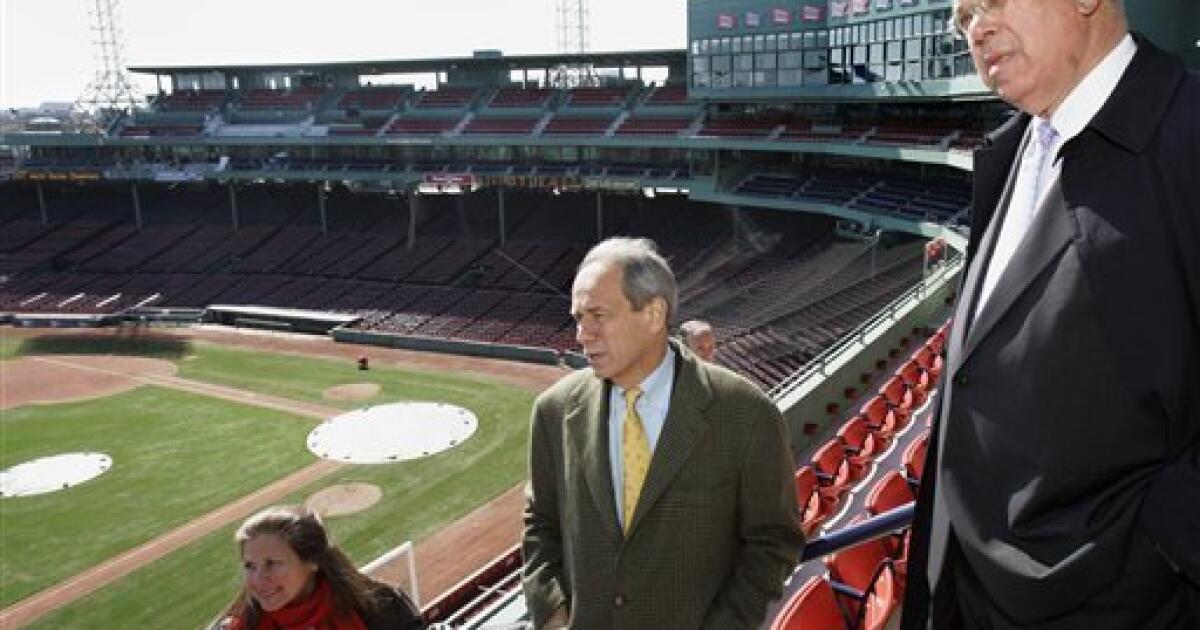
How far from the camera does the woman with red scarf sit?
3709mm

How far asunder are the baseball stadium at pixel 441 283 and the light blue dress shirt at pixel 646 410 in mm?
791

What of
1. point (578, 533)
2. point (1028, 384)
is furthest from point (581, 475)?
point (1028, 384)

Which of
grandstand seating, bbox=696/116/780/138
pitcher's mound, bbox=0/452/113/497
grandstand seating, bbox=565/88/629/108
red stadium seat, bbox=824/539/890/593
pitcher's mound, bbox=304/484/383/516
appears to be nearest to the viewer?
red stadium seat, bbox=824/539/890/593

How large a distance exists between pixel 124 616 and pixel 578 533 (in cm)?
1751

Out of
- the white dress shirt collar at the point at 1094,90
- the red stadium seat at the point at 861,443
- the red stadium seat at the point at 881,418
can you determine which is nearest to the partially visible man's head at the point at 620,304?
the white dress shirt collar at the point at 1094,90

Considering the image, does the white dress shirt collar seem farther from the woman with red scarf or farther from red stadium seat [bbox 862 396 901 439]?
red stadium seat [bbox 862 396 901 439]

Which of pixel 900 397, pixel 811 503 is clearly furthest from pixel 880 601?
pixel 900 397

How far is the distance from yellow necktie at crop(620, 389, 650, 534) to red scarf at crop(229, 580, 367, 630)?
62.4 inches

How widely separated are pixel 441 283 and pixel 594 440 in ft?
135

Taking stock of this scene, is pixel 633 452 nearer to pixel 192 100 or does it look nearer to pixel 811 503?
pixel 811 503

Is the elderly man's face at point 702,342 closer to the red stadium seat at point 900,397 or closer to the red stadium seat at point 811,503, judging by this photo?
the red stadium seat at point 811,503

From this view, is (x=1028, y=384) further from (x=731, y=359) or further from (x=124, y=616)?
(x=731, y=359)

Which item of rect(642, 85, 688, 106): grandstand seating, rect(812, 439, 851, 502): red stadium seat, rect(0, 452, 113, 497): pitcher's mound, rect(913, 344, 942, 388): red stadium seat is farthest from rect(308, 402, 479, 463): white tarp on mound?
rect(642, 85, 688, 106): grandstand seating

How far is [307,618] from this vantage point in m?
3.74
